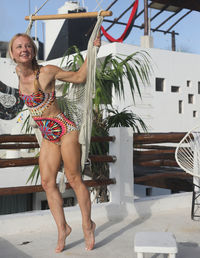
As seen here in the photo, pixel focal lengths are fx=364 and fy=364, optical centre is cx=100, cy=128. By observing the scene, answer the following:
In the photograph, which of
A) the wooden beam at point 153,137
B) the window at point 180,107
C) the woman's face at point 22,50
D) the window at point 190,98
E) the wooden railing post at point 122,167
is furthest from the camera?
the window at point 190,98

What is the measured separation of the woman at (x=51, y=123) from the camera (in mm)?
2596

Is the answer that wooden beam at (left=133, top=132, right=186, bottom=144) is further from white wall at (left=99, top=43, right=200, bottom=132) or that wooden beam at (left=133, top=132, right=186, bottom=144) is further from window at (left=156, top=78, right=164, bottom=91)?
window at (left=156, top=78, right=164, bottom=91)

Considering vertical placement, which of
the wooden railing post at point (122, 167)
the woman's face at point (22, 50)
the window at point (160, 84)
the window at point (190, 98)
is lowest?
the wooden railing post at point (122, 167)

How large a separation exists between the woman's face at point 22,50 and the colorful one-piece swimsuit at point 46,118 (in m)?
0.13

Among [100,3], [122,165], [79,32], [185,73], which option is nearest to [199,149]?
[122,165]

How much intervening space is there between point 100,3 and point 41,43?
2329 cm

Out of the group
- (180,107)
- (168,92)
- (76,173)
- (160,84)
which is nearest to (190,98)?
(180,107)

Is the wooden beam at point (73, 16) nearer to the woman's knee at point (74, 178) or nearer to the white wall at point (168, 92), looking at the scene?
the woman's knee at point (74, 178)

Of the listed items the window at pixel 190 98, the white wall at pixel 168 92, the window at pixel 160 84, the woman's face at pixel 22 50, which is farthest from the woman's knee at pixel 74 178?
the window at pixel 190 98

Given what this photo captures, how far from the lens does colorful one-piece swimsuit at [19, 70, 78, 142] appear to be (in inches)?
103

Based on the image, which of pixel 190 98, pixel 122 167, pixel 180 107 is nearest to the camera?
pixel 122 167

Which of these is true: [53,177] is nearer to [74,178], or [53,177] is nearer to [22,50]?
[74,178]

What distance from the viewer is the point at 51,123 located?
270 centimetres

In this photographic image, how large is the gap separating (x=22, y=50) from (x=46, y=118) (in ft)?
1.68
